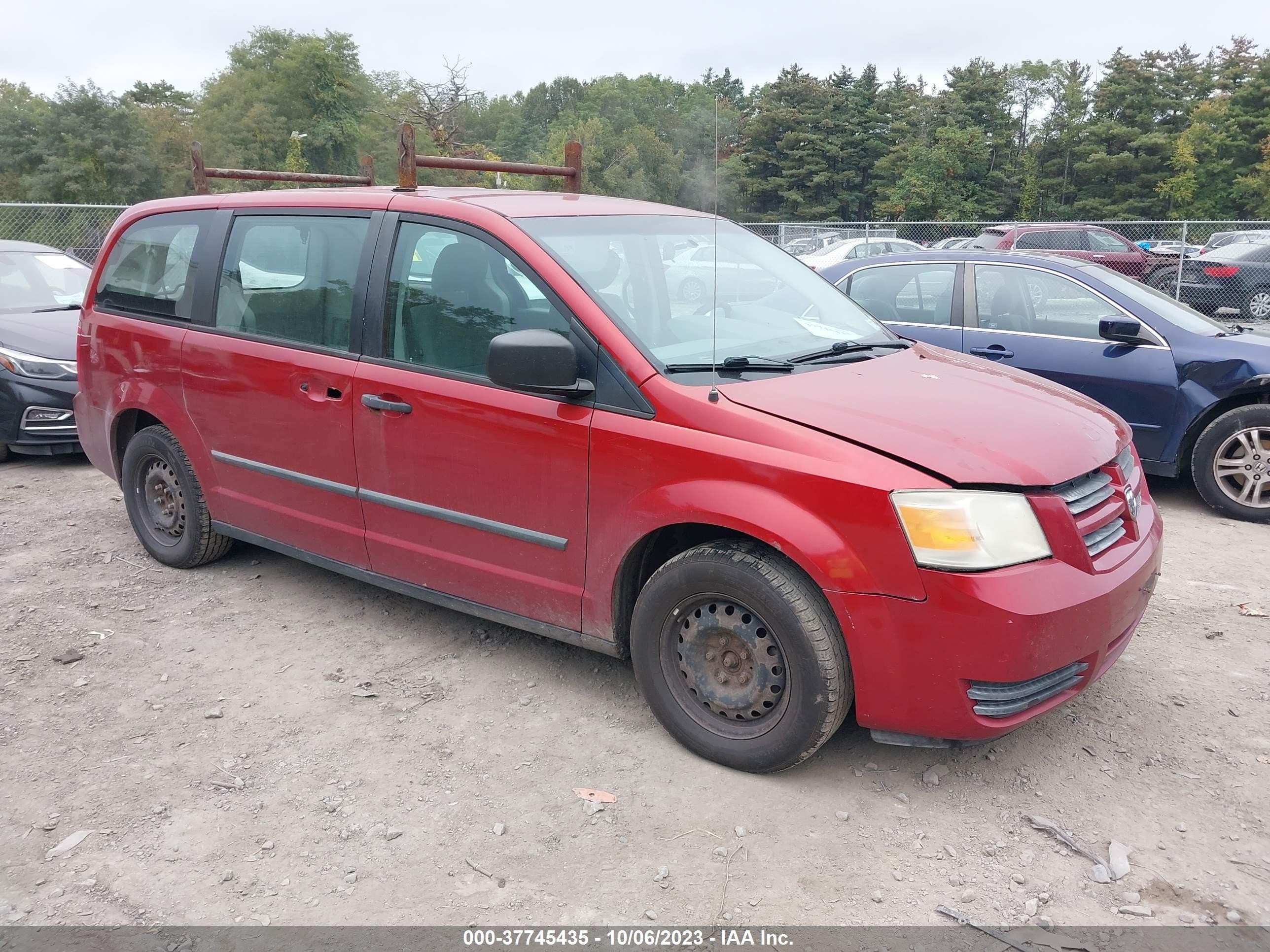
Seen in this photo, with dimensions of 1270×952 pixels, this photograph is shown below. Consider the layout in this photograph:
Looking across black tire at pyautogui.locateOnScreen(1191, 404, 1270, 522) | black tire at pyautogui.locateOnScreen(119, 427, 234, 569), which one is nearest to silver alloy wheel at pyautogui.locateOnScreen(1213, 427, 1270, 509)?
black tire at pyautogui.locateOnScreen(1191, 404, 1270, 522)

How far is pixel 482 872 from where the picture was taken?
267 cm

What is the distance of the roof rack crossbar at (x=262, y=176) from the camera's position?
531cm

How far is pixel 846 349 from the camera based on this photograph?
368cm

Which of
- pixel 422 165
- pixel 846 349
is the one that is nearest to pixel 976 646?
pixel 846 349

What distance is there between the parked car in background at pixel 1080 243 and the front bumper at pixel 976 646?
15.6 meters

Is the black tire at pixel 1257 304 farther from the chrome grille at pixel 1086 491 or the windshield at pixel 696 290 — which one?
the chrome grille at pixel 1086 491

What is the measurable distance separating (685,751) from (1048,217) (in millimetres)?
61092

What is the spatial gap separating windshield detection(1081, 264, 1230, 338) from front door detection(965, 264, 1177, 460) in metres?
0.21

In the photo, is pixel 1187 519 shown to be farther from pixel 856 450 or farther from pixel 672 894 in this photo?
pixel 672 894

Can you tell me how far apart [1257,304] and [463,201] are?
15.5m

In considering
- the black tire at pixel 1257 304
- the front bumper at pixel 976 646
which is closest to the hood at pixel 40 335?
the front bumper at pixel 976 646

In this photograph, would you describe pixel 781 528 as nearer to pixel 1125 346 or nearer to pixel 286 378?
pixel 286 378

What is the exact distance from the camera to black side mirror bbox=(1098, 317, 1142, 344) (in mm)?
6113

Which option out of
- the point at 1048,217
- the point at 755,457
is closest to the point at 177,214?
the point at 755,457
